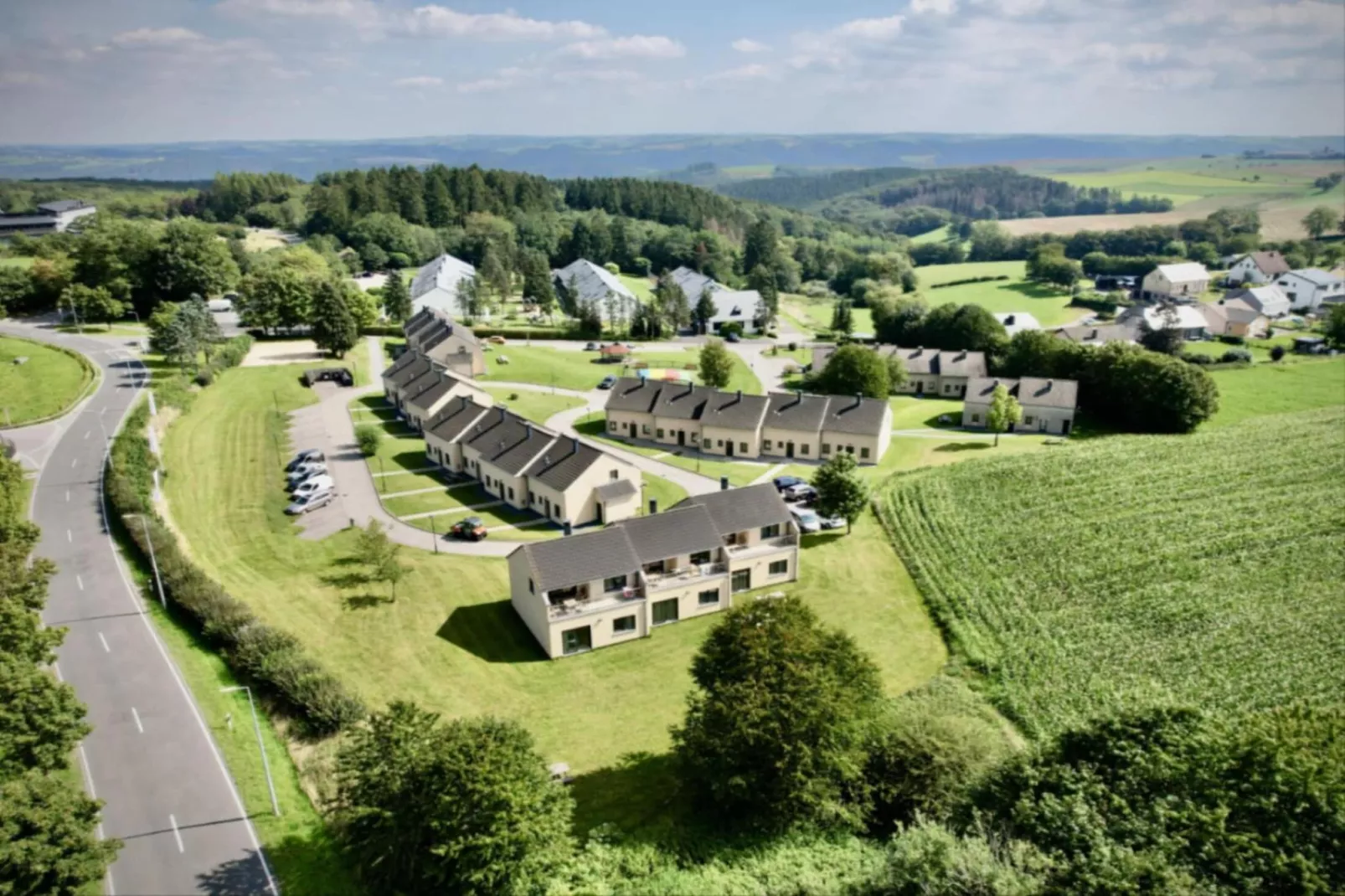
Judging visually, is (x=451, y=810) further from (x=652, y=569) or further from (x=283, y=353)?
(x=283, y=353)

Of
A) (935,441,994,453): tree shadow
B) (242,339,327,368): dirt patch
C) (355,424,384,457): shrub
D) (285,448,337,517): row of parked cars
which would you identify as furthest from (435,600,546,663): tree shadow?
(242,339,327,368): dirt patch

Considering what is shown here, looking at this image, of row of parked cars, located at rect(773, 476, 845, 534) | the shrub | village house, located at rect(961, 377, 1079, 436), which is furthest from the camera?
village house, located at rect(961, 377, 1079, 436)

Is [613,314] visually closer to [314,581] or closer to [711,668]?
[314,581]

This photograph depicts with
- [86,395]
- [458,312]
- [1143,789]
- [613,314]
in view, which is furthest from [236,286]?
[1143,789]

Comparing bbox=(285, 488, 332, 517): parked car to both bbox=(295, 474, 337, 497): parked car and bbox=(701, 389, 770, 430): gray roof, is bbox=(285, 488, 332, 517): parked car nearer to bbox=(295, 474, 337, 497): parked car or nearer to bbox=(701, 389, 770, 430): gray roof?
bbox=(295, 474, 337, 497): parked car

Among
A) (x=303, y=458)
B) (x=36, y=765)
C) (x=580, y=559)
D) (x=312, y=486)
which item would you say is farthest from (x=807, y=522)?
(x=36, y=765)
